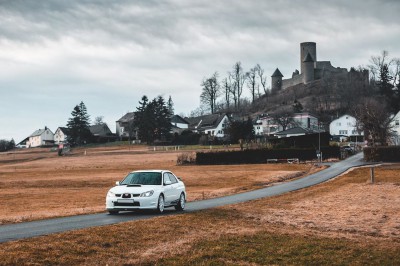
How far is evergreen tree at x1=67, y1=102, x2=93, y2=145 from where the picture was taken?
14225 cm

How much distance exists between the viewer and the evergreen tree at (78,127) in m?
142

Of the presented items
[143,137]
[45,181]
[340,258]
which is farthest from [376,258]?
[143,137]

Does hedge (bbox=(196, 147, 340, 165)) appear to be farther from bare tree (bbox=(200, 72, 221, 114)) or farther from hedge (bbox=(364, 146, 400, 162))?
bare tree (bbox=(200, 72, 221, 114))

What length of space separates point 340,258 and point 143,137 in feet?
398

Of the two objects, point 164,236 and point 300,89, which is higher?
point 300,89

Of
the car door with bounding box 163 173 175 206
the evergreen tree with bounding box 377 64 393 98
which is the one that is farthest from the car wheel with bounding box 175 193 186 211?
the evergreen tree with bounding box 377 64 393 98

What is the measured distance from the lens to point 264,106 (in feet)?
592

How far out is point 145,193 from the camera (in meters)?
20.8

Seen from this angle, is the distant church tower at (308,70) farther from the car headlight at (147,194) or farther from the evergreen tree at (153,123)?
the car headlight at (147,194)

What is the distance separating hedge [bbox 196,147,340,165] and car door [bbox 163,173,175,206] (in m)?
60.2

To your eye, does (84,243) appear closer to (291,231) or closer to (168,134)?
(291,231)

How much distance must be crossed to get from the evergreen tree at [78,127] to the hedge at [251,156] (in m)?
68.1

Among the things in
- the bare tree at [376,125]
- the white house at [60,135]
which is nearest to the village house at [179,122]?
the white house at [60,135]

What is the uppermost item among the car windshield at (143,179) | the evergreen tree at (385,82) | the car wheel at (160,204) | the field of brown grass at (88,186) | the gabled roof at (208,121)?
the evergreen tree at (385,82)
